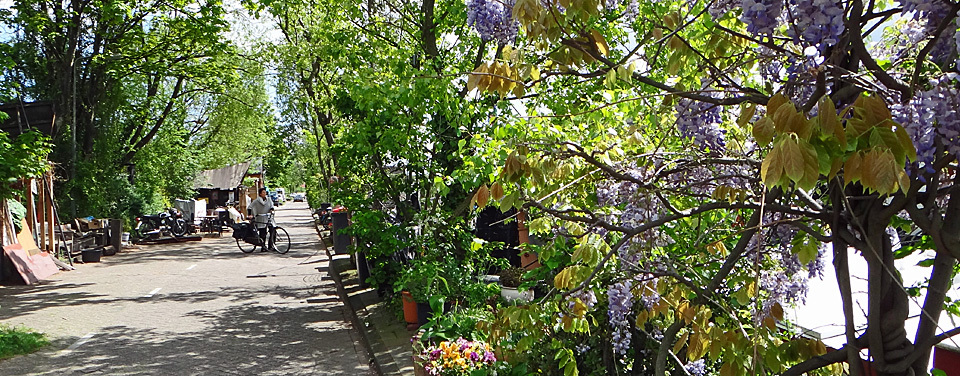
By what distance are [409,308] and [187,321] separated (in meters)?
3.79

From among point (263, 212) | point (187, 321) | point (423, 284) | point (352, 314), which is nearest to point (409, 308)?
point (423, 284)

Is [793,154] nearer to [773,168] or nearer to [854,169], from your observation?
[773,168]

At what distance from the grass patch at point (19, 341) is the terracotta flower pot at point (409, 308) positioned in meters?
4.47

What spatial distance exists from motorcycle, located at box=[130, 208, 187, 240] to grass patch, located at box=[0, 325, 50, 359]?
19492mm

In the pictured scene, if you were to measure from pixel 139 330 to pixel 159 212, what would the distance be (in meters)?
23.9

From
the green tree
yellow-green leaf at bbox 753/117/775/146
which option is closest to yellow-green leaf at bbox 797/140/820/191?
the green tree

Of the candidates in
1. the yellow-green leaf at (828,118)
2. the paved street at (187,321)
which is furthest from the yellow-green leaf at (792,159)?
the paved street at (187,321)

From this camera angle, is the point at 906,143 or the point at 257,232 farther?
the point at 257,232

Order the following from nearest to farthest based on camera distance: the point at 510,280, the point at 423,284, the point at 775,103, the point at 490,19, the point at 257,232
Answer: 1. the point at 775,103
2. the point at 490,19
3. the point at 423,284
4. the point at 510,280
5. the point at 257,232

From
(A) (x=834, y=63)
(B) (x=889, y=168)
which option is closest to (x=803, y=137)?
(B) (x=889, y=168)

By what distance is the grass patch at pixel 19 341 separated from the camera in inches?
360

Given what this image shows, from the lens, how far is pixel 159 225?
30.2 meters

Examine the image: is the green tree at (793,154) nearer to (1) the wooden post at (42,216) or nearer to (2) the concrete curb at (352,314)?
(2) the concrete curb at (352,314)

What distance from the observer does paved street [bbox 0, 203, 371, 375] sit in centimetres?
862
